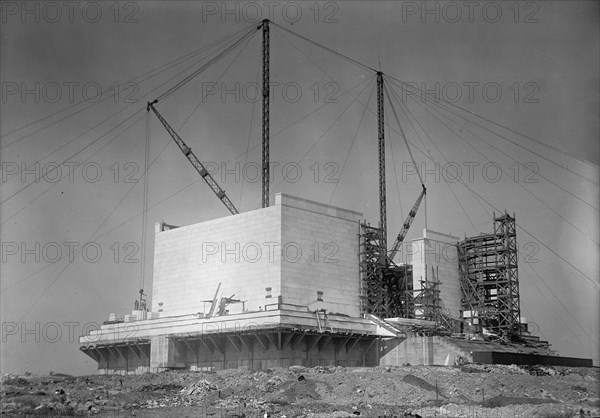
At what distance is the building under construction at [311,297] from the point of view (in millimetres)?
76125

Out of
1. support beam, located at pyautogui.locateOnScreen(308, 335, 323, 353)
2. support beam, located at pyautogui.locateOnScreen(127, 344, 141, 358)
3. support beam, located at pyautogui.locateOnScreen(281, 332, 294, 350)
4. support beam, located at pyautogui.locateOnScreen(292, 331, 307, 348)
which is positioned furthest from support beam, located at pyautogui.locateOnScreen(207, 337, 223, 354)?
support beam, located at pyautogui.locateOnScreen(127, 344, 141, 358)

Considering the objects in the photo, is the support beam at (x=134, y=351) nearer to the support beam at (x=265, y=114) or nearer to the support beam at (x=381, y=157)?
the support beam at (x=265, y=114)

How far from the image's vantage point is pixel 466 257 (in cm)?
10075

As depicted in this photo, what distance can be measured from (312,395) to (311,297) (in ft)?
97.0

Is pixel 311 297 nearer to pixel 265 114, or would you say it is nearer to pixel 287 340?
pixel 287 340

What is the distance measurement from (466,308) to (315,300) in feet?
95.9

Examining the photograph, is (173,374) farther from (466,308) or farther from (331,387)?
(466,308)

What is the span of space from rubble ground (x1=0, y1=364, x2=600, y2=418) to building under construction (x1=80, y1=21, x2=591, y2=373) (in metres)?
12.9

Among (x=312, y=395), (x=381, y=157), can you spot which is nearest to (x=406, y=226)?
(x=381, y=157)

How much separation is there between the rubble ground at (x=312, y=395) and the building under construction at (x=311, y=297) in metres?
12.9

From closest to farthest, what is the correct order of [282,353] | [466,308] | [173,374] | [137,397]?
[137,397] < [173,374] < [282,353] < [466,308]

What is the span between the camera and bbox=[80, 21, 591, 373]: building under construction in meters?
76.1

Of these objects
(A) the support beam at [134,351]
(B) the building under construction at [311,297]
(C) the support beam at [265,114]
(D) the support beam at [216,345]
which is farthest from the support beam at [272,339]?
(A) the support beam at [134,351]

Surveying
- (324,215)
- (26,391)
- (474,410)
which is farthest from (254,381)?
(324,215)
